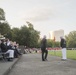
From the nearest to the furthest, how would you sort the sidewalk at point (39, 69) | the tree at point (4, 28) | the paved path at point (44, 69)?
the sidewalk at point (39, 69)
the paved path at point (44, 69)
the tree at point (4, 28)

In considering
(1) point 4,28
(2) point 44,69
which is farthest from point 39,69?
(1) point 4,28

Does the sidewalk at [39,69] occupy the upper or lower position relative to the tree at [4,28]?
lower

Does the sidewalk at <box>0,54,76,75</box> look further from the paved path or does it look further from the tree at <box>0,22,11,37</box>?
the tree at <box>0,22,11,37</box>

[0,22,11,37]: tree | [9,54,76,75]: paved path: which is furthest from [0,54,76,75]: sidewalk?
[0,22,11,37]: tree

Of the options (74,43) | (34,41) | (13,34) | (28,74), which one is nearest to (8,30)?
(13,34)

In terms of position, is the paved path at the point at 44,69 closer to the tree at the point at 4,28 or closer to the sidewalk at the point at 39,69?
the sidewalk at the point at 39,69

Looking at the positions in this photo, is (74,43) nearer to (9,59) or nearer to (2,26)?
(2,26)

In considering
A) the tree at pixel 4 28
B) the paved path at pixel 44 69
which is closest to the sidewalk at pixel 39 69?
the paved path at pixel 44 69

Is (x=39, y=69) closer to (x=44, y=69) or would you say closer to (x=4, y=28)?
(x=44, y=69)

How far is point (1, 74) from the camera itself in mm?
11438

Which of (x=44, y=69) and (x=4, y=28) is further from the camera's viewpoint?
(x=4, y=28)

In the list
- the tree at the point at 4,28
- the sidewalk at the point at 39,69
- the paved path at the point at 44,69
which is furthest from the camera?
the tree at the point at 4,28

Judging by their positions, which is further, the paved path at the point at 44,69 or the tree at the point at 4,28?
the tree at the point at 4,28

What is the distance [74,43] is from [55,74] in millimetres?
174977
